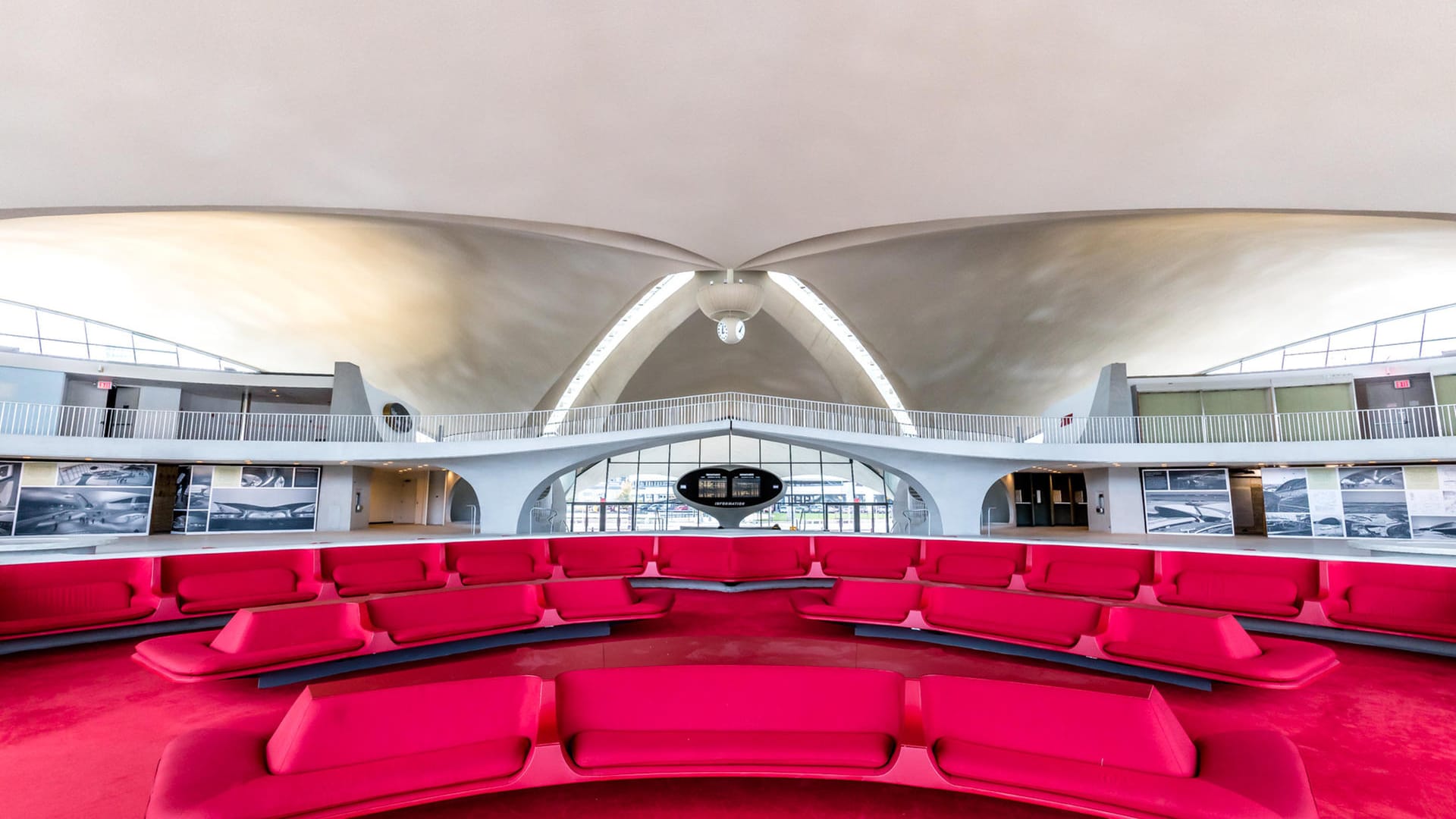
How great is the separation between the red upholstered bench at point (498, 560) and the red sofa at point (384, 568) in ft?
0.75

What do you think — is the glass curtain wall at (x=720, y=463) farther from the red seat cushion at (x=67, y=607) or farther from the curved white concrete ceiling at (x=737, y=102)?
the red seat cushion at (x=67, y=607)

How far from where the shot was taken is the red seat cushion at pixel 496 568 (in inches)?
319

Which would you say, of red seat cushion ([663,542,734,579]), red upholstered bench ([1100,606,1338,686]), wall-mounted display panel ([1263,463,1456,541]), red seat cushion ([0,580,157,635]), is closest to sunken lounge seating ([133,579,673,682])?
red seat cushion ([0,580,157,635])

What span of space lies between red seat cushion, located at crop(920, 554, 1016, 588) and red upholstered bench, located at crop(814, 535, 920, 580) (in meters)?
0.40

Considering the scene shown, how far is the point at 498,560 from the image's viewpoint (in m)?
8.36

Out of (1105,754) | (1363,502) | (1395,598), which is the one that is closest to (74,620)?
(1105,754)

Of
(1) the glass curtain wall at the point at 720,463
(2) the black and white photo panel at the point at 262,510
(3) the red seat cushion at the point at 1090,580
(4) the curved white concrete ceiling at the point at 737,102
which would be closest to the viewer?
(3) the red seat cushion at the point at 1090,580

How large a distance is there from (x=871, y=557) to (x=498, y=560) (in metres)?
5.15

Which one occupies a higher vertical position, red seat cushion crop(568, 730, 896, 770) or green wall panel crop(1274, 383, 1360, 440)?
green wall panel crop(1274, 383, 1360, 440)

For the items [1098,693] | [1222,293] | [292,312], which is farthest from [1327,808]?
[292,312]

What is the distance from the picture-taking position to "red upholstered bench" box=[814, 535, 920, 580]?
347 inches

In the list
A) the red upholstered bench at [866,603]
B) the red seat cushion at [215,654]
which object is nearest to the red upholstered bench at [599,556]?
the red upholstered bench at [866,603]

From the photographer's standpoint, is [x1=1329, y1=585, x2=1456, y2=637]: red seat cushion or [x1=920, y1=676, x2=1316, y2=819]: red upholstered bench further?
[x1=1329, y1=585, x2=1456, y2=637]: red seat cushion

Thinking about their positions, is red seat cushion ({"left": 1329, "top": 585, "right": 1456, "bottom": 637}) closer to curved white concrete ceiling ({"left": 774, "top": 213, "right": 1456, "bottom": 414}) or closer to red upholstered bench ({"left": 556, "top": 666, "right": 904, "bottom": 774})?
red upholstered bench ({"left": 556, "top": 666, "right": 904, "bottom": 774})
